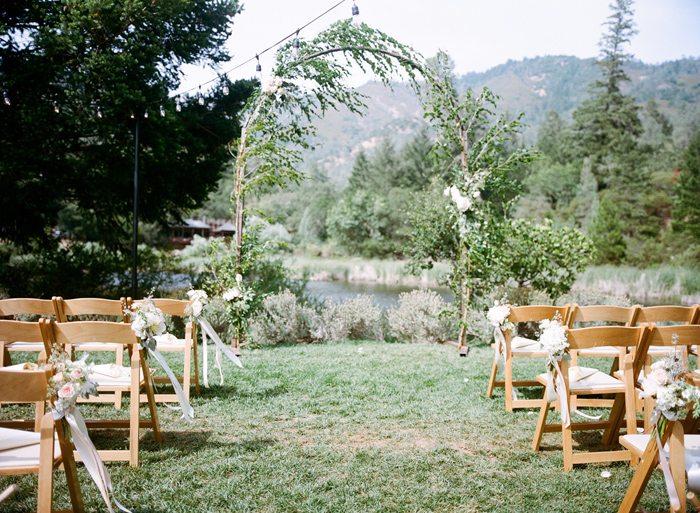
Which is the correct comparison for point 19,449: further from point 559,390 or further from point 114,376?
point 559,390

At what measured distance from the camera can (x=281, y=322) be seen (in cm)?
911

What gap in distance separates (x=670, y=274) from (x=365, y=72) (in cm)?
1413

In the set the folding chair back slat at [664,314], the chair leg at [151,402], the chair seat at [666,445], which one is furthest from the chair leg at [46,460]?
the folding chair back slat at [664,314]

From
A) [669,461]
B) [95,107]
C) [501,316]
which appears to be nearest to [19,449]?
[669,461]

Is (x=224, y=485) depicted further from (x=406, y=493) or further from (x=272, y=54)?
(x=272, y=54)

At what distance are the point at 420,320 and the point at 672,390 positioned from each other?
21.9ft

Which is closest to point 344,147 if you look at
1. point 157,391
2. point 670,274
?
point 670,274

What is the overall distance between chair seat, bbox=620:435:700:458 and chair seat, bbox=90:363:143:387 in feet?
11.3

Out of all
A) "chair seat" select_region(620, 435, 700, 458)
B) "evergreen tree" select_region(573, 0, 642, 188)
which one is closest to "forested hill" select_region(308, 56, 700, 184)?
"evergreen tree" select_region(573, 0, 642, 188)

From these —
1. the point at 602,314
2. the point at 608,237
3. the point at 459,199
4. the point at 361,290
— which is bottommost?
the point at 361,290

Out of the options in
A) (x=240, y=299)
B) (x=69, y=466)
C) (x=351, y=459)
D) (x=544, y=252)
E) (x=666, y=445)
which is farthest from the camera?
(x=544, y=252)

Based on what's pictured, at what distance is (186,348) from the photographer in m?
5.36

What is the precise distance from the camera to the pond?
703 inches

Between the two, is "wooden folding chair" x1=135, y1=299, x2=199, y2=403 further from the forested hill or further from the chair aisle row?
the forested hill
